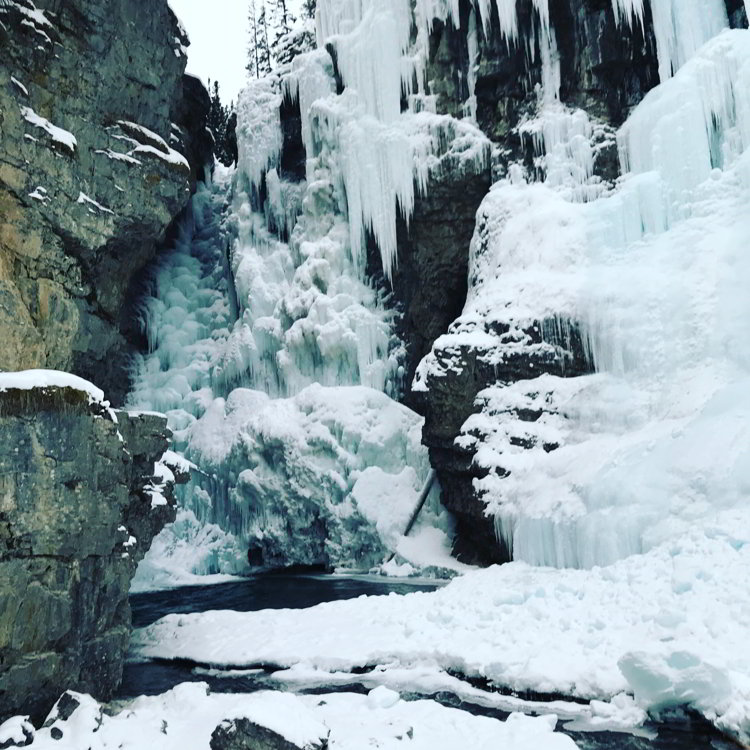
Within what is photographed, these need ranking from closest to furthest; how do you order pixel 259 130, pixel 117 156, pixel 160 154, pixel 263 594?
pixel 117 156, pixel 160 154, pixel 263 594, pixel 259 130

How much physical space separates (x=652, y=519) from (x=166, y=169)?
13.8m

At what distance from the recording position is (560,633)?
9.71 m

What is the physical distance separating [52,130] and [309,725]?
1326 cm

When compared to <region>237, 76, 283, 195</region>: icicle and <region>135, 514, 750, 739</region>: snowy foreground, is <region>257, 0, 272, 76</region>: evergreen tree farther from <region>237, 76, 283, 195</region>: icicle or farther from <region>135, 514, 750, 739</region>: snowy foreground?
<region>135, 514, 750, 739</region>: snowy foreground

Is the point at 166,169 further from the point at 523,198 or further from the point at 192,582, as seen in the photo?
the point at 192,582

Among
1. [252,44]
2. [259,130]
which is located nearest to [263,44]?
[252,44]

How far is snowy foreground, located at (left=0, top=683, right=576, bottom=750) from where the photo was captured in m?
6.72

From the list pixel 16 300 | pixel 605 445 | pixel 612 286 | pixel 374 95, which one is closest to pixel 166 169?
pixel 16 300

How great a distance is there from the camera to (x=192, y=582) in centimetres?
2066

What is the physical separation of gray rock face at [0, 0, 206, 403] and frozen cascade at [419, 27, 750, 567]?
8.51 metres

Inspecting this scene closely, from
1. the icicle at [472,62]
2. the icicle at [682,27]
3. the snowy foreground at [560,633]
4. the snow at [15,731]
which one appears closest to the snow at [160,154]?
the icicle at [472,62]

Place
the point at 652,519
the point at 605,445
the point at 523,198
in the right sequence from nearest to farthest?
1. the point at 652,519
2. the point at 605,445
3. the point at 523,198

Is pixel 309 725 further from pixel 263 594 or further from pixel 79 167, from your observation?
pixel 79 167

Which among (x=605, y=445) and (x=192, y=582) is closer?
(x=605, y=445)
